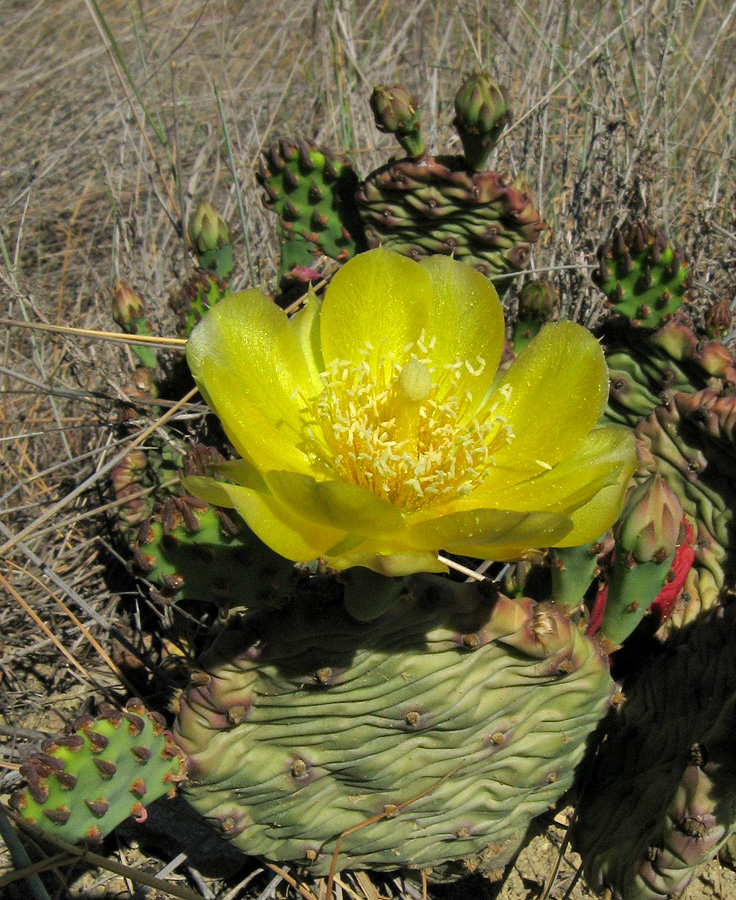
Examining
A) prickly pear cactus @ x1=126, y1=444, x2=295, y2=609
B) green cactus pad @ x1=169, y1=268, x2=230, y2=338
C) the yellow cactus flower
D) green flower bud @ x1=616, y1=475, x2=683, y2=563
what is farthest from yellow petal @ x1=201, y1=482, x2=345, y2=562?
green cactus pad @ x1=169, y1=268, x2=230, y2=338

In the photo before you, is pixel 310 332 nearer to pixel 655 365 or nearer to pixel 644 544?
pixel 644 544

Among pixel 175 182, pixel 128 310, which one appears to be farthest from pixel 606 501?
pixel 175 182

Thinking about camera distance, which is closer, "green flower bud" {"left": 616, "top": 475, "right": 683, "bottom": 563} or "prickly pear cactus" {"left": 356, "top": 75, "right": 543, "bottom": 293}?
"green flower bud" {"left": 616, "top": 475, "right": 683, "bottom": 563}

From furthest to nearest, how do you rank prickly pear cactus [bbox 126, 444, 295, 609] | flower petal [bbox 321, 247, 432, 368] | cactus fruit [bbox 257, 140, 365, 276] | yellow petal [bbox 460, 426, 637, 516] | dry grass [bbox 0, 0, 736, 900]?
dry grass [bbox 0, 0, 736, 900]
cactus fruit [bbox 257, 140, 365, 276]
flower petal [bbox 321, 247, 432, 368]
prickly pear cactus [bbox 126, 444, 295, 609]
yellow petal [bbox 460, 426, 637, 516]

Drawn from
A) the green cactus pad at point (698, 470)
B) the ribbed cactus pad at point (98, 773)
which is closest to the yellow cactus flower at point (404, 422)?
the ribbed cactus pad at point (98, 773)

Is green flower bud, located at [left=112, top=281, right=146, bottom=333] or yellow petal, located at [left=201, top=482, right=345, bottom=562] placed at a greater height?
yellow petal, located at [left=201, top=482, right=345, bottom=562]

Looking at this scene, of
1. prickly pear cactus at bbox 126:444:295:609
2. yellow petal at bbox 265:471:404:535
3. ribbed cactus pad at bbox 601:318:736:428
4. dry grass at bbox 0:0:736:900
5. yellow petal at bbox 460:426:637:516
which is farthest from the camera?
dry grass at bbox 0:0:736:900

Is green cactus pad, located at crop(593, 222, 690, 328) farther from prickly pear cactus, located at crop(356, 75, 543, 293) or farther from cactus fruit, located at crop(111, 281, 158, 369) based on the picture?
cactus fruit, located at crop(111, 281, 158, 369)
